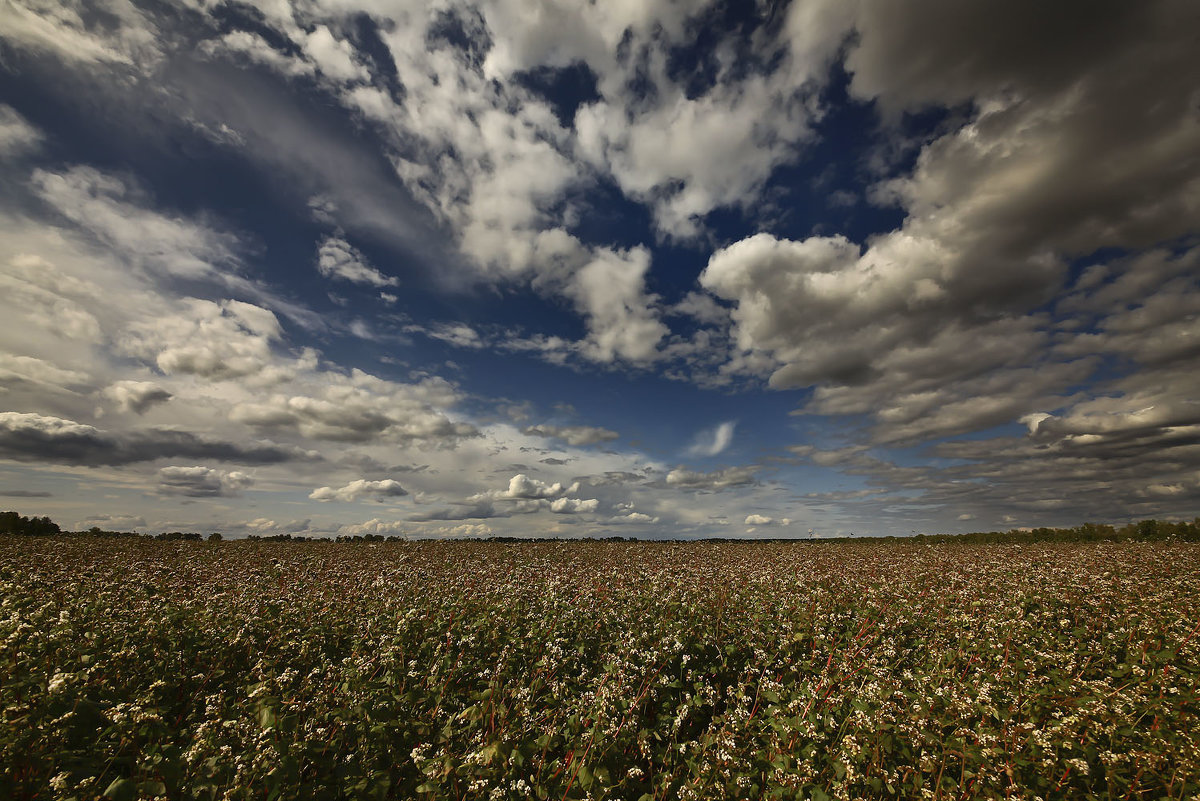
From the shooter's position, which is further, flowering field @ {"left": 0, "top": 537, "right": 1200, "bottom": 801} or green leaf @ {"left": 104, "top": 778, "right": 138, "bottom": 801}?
flowering field @ {"left": 0, "top": 537, "right": 1200, "bottom": 801}

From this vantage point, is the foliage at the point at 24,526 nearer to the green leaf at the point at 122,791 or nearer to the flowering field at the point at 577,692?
the flowering field at the point at 577,692

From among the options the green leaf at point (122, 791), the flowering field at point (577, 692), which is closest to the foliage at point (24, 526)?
the flowering field at point (577, 692)

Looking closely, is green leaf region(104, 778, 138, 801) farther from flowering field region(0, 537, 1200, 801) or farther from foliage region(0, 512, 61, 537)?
foliage region(0, 512, 61, 537)

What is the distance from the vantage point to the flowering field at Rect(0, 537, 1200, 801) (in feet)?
16.8

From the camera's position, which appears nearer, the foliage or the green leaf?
the green leaf

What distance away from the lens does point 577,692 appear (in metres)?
7.55

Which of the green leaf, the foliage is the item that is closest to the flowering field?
the green leaf

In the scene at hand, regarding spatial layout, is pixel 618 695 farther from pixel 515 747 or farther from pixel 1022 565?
pixel 1022 565

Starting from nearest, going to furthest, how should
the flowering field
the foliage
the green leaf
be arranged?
the green leaf < the flowering field < the foliage

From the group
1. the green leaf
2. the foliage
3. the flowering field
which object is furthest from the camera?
the foliage

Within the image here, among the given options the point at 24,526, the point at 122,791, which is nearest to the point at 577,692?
the point at 122,791

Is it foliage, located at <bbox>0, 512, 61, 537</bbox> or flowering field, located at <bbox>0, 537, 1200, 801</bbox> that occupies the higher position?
foliage, located at <bbox>0, 512, 61, 537</bbox>

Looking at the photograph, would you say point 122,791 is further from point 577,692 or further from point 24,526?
point 24,526

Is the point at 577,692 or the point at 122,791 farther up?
the point at 122,791
